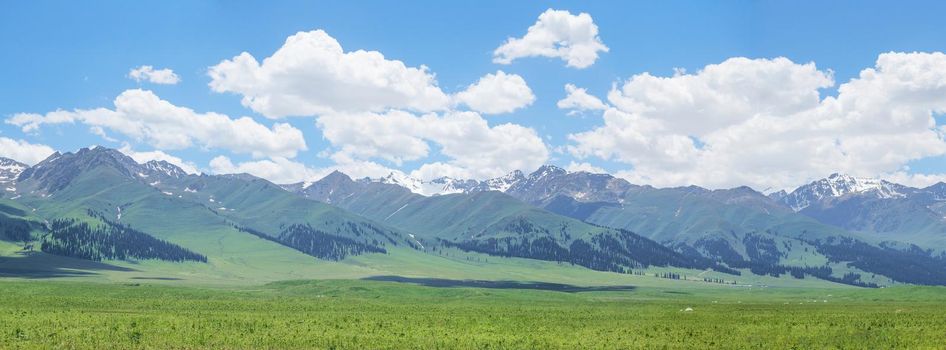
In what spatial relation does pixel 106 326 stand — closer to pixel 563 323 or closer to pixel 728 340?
pixel 563 323

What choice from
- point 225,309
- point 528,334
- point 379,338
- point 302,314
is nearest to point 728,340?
point 528,334

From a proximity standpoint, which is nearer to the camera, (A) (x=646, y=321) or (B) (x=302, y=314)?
(A) (x=646, y=321)

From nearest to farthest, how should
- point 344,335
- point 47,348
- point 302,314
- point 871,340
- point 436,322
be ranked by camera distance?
point 47,348, point 871,340, point 344,335, point 436,322, point 302,314

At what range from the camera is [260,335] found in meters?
77.5

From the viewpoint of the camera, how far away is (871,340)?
73.3m

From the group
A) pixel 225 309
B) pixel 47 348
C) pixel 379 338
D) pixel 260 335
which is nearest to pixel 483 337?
pixel 379 338

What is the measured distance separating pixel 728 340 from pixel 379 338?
36707mm

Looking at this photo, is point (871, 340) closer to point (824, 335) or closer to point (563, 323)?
point (824, 335)

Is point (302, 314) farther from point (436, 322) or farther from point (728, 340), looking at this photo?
point (728, 340)

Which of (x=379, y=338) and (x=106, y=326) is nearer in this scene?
(x=379, y=338)

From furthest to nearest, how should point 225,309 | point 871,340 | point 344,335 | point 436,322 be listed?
point 225,309, point 436,322, point 344,335, point 871,340

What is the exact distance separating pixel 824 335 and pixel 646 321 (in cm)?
2601

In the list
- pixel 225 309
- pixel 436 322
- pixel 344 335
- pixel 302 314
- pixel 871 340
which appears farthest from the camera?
pixel 225 309

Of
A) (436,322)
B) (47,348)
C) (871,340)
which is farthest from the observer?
(436,322)
